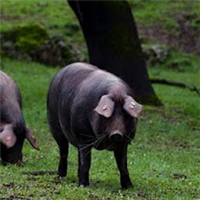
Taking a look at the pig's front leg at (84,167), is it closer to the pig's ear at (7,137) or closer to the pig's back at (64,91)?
the pig's back at (64,91)

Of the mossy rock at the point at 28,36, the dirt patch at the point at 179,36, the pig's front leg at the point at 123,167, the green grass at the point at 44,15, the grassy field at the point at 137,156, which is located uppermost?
the pig's front leg at the point at 123,167

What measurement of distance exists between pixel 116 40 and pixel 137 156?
6469mm

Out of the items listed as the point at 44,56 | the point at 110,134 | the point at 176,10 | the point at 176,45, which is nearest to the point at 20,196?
the point at 110,134

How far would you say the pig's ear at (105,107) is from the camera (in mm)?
8992

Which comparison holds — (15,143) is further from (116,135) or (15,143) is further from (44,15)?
(44,15)

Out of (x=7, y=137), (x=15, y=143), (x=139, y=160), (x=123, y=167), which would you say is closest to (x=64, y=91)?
(x=123, y=167)

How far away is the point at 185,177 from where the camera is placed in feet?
37.3

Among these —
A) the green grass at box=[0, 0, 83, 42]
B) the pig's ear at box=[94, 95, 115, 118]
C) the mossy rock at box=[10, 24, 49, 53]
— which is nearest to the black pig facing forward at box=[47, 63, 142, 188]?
the pig's ear at box=[94, 95, 115, 118]

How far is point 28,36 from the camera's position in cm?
2719

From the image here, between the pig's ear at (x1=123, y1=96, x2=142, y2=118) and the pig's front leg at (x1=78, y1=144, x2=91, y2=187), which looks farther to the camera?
the pig's front leg at (x1=78, y1=144, x2=91, y2=187)

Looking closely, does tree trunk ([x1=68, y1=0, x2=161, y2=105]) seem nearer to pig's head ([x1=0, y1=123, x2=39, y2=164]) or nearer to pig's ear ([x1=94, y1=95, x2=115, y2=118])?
pig's head ([x1=0, y1=123, x2=39, y2=164])

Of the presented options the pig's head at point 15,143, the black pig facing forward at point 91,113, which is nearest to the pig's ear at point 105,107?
the black pig facing forward at point 91,113

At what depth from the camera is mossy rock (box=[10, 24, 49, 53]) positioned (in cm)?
2681

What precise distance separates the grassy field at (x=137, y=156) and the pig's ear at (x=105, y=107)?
0.92 meters
